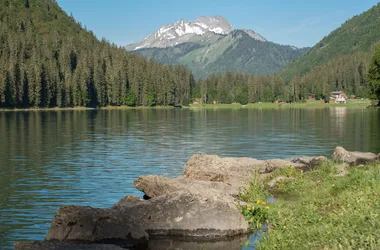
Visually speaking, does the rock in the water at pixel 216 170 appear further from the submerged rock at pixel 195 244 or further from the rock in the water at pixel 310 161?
the submerged rock at pixel 195 244

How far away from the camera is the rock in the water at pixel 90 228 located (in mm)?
16672

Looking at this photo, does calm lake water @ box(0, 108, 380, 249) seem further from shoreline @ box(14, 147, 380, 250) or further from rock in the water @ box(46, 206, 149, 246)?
shoreline @ box(14, 147, 380, 250)

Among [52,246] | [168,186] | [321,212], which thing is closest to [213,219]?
[321,212]

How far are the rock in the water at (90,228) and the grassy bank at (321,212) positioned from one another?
15.1 ft

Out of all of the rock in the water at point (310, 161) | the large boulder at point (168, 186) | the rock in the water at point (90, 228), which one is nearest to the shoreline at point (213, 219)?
the rock in the water at point (90, 228)

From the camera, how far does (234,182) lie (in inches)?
1072

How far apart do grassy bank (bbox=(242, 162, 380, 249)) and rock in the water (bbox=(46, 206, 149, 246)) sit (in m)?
4.59

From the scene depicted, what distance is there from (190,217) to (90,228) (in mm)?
3733

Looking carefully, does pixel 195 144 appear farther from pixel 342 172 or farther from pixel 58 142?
Result: pixel 342 172

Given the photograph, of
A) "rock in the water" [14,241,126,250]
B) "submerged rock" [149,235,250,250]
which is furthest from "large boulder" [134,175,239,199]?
"rock in the water" [14,241,126,250]

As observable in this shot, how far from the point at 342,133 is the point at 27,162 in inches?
1802

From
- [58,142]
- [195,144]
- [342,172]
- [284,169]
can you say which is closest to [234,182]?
[284,169]

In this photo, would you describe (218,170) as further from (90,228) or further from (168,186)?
(90,228)

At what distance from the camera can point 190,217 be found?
18.2 m
